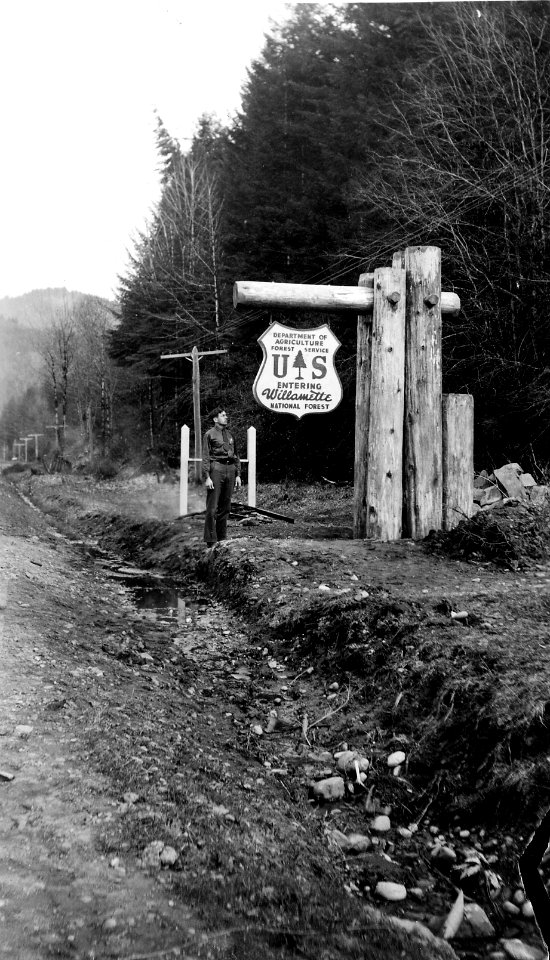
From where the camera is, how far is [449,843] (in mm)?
3545

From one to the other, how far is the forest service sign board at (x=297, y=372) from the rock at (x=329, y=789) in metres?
5.69

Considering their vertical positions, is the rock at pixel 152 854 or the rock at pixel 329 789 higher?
the rock at pixel 152 854

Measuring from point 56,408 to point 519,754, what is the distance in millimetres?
54794

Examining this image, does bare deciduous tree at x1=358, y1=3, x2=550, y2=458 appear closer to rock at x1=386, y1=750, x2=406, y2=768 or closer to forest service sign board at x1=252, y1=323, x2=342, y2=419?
forest service sign board at x1=252, y1=323, x2=342, y2=419

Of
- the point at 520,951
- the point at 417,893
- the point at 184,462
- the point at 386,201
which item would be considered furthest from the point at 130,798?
the point at 386,201

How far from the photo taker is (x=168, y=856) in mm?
2871

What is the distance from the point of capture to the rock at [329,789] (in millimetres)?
4023

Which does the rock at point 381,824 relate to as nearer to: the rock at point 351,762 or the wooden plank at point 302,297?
the rock at point 351,762

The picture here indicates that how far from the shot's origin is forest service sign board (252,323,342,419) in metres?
9.25

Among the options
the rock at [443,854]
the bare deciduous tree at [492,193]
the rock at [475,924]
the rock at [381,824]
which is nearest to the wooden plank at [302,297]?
the bare deciduous tree at [492,193]

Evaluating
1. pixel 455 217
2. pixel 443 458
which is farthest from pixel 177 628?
pixel 455 217

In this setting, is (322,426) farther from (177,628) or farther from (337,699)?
(337,699)

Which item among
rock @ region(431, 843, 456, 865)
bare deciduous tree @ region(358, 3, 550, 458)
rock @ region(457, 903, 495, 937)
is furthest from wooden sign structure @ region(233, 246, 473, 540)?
rock @ region(457, 903, 495, 937)

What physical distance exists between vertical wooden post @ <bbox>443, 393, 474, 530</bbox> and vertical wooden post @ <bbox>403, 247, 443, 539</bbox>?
191 millimetres
